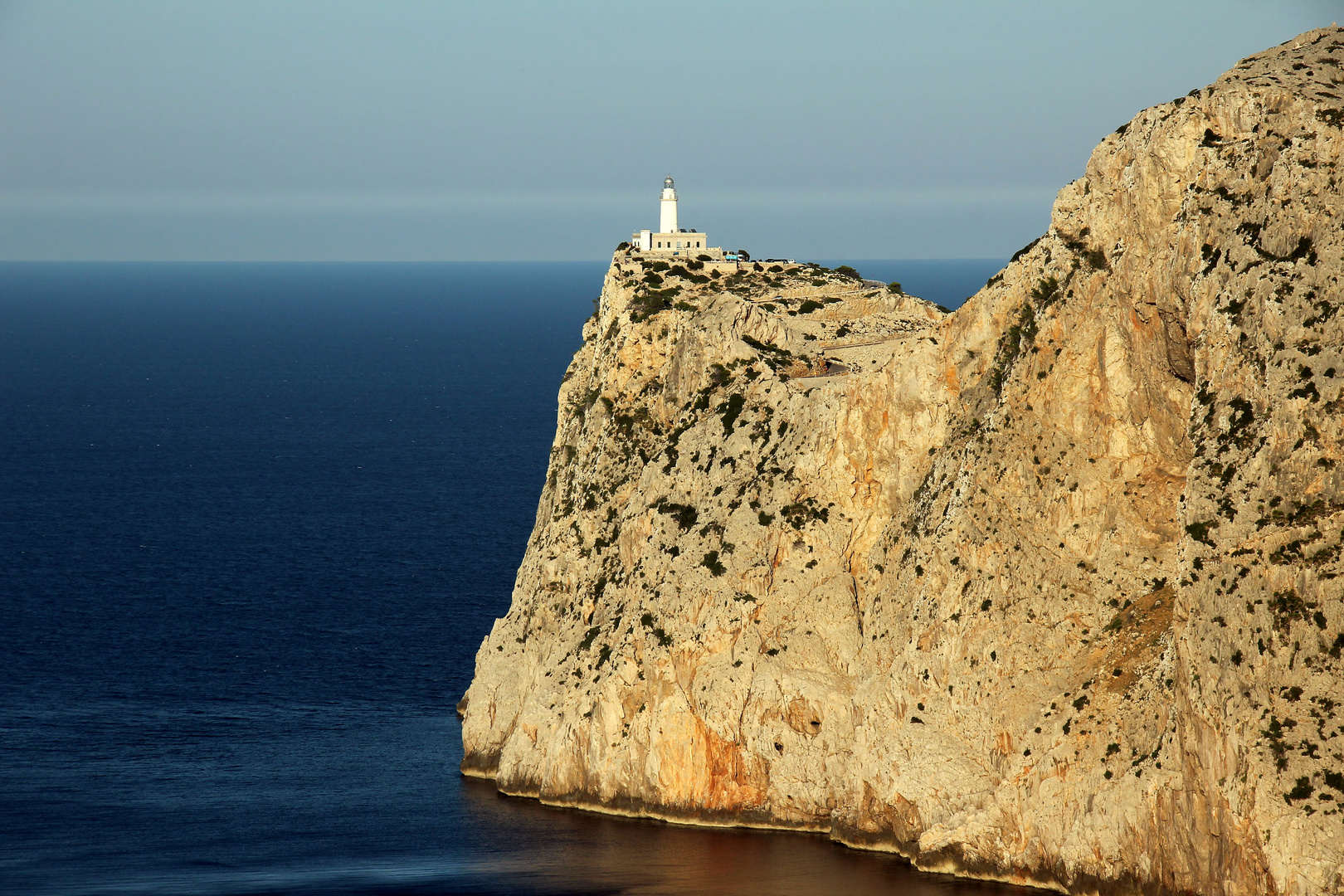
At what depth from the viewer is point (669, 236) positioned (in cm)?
11150

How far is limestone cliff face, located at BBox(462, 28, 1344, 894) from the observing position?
5644cm

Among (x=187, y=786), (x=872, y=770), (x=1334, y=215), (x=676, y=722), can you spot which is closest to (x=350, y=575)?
(x=187, y=786)

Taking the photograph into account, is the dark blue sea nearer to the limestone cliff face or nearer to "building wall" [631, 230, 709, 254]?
the limestone cliff face

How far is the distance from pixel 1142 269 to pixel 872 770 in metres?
23.2

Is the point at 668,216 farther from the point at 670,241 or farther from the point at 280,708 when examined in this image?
the point at 280,708

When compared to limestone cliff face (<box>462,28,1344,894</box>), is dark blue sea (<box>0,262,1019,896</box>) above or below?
below

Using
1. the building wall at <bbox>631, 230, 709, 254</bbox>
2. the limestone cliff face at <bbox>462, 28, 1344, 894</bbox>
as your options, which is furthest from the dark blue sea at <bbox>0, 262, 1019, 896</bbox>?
the building wall at <bbox>631, 230, 709, 254</bbox>

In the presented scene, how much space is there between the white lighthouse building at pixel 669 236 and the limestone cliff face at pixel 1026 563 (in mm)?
23727

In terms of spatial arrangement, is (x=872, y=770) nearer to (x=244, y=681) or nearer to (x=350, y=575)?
(x=244, y=681)

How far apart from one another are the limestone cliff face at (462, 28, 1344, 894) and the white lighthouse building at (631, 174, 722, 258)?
2373 cm

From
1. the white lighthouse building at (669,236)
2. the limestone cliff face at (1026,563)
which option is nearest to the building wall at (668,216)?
the white lighthouse building at (669,236)

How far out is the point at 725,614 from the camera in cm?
7525

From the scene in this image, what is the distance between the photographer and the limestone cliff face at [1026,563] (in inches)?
2222

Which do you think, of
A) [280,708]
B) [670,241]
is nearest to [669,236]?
[670,241]
